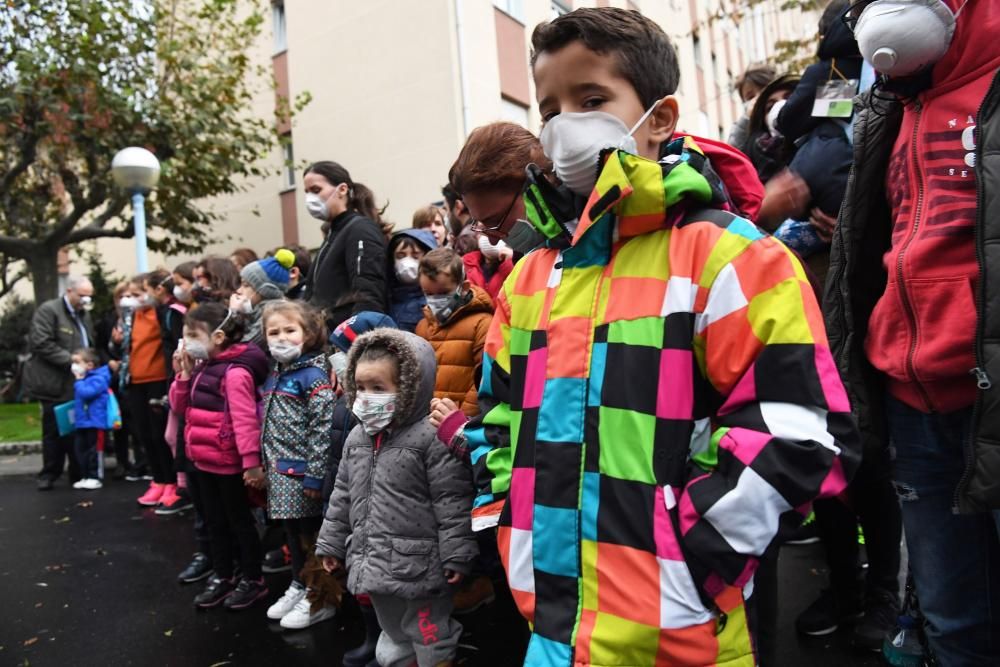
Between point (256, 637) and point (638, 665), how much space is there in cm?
305

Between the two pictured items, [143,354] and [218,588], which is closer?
[218,588]

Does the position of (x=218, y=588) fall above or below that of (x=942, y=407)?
below

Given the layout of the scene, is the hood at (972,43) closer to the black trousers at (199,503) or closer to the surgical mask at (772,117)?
the surgical mask at (772,117)

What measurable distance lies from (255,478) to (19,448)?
9902 millimetres

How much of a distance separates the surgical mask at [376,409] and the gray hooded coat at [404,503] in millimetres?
35

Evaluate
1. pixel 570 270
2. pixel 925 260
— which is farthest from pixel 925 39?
pixel 570 270

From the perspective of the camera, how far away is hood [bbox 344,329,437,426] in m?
3.16

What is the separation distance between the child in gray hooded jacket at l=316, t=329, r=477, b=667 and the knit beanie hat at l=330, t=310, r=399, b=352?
0.66 m

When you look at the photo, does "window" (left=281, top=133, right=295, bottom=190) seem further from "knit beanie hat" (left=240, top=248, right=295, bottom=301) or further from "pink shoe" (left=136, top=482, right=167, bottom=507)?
"knit beanie hat" (left=240, top=248, right=295, bottom=301)

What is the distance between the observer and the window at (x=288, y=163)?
16234 mm

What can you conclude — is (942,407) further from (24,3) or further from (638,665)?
(24,3)

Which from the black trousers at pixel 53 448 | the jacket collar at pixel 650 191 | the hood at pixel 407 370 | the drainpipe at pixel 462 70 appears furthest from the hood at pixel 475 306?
the drainpipe at pixel 462 70

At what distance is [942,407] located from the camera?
1.84 meters

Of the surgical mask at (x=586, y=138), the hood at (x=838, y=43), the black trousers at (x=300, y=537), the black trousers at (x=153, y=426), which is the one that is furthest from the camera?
the black trousers at (x=153, y=426)
